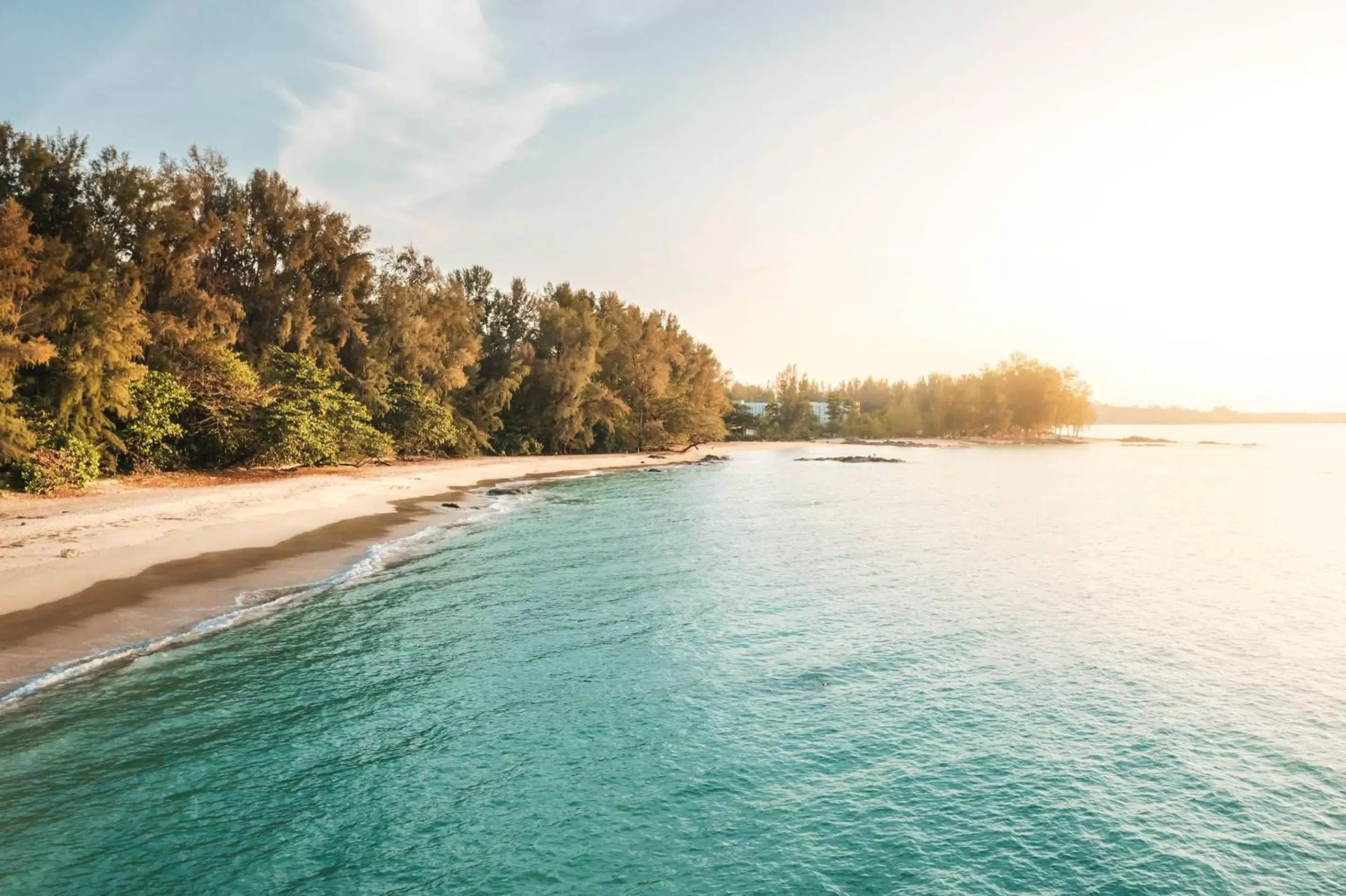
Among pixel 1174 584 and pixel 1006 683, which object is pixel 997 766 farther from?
pixel 1174 584

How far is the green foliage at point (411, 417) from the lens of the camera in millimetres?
55844

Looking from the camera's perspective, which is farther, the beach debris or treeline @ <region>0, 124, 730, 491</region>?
the beach debris

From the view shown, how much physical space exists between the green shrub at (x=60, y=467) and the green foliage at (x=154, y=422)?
319 centimetres

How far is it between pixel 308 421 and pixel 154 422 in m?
7.74

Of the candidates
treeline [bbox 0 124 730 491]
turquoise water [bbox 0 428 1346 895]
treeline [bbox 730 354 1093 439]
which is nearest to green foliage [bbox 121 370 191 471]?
treeline [bbox 0 124 730 491]

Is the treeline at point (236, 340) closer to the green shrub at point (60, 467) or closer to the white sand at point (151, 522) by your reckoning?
the green shrub at point (60, 467)

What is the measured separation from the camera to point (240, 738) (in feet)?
33.6

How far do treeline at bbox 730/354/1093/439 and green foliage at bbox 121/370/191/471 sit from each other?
110 meters

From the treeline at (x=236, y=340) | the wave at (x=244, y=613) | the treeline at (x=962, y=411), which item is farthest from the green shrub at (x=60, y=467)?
the treeline at (x=962, y=411)

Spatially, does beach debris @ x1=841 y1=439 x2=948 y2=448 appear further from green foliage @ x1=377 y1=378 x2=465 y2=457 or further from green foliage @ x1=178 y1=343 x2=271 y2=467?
green foliage @ x1=178 y1=343 x2=271 y2=467

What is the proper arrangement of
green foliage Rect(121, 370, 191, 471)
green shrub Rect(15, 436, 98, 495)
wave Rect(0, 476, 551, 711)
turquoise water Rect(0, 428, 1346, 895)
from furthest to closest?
green foliage Rect(121, 370, 191, 471), green shrub Rect(15, 436, 98, 495), wave Rect(0, 476, 551, 711), turquoise water Rect(0, 428, 1346, 895)

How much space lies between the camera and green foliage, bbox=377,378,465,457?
2199 inches

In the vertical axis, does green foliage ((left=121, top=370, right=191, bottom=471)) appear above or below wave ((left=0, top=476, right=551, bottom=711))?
above

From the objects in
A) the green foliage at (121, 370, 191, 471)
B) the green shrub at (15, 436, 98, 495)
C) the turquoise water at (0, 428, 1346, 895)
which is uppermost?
the green foliage at (121, 370, 191, 471)
